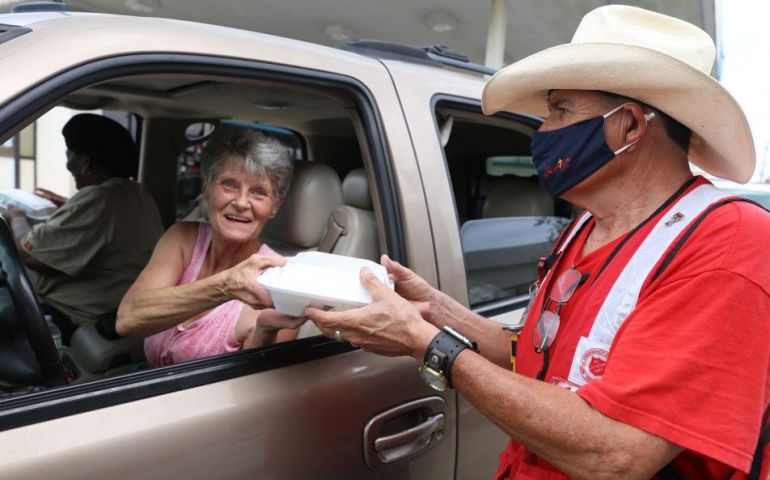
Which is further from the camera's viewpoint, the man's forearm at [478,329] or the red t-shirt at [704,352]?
the man's forearm at [478,329]

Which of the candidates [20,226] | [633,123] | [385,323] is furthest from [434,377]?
[20,226]

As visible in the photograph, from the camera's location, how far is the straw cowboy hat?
1.29 meters

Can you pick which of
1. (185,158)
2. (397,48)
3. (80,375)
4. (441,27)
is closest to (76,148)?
(185,158)

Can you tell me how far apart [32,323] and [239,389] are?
663 mm

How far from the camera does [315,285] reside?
52.1 inches

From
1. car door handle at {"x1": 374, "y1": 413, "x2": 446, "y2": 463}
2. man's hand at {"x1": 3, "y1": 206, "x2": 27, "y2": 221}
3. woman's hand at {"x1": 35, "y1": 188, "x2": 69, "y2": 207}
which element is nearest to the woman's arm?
car door handle at {"x1": 374, "y1": 413, "x2": 446, "y2": 463}

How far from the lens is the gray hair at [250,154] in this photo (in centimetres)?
204

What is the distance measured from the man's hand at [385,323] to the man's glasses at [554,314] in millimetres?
236

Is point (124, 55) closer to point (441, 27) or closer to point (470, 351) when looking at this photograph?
point (470, 351)

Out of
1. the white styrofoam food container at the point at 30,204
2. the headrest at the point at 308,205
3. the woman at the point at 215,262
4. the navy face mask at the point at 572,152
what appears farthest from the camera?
the white styrofoam food container at the point at 30,204

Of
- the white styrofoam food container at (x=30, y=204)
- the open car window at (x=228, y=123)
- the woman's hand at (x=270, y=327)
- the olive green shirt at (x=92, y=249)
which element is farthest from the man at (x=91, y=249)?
the woman's hand at (x=270, y=327)

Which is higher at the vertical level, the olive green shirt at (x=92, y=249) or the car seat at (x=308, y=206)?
the car seat at (x=308, y=206)

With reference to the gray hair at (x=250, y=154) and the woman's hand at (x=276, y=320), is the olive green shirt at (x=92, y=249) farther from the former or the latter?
the woman's hand at (x=276, y=320)

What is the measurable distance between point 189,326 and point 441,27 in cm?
837
